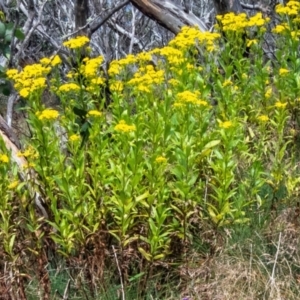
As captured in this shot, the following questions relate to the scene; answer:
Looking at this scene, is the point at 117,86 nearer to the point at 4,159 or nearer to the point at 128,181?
the point at 128,181

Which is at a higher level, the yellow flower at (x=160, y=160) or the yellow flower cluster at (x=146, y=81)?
the yellow flower cluster at (x=146, y=81)

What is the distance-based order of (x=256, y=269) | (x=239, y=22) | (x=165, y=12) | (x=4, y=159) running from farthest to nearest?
1. (x=165, y=12)
2. (x=239, y=22)
3. (x=256, y=269)
4. (x=4, y=159)

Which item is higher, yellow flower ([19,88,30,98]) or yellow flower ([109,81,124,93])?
yellow flower ([19,88,30,98])

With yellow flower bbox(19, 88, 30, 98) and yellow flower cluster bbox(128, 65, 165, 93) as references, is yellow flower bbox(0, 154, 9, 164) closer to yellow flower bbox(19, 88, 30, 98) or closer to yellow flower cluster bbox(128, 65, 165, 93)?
yellow flower bbox(19, 88, 30, 98)

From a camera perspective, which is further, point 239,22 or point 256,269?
point 239,22

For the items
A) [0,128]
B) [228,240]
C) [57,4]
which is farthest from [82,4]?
[57,4]

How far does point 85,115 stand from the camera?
3.12 meters

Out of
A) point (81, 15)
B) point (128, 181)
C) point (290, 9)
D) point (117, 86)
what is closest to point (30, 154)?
point (128, 181)

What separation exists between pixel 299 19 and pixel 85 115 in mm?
1683

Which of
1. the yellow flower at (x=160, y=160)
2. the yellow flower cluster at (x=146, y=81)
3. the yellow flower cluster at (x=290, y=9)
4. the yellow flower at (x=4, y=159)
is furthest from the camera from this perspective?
the yellow flower cluster at (x=290, y=9)

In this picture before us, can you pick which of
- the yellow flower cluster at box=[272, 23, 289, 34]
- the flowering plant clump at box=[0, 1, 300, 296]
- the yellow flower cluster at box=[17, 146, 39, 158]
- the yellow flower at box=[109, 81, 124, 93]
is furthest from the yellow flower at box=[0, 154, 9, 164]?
the yellow flower cluster at box=[272, 23, 289, 34]

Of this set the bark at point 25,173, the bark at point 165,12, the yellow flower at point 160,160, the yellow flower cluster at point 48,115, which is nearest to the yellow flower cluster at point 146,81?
the yellow flower at point 160,160

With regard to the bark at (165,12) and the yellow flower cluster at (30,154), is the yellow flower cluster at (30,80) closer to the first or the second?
the yellow flower cluster at (30,154)

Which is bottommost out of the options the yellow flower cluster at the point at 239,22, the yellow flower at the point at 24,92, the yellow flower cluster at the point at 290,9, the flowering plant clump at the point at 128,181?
the flowering plant clump at the point at 128,181
